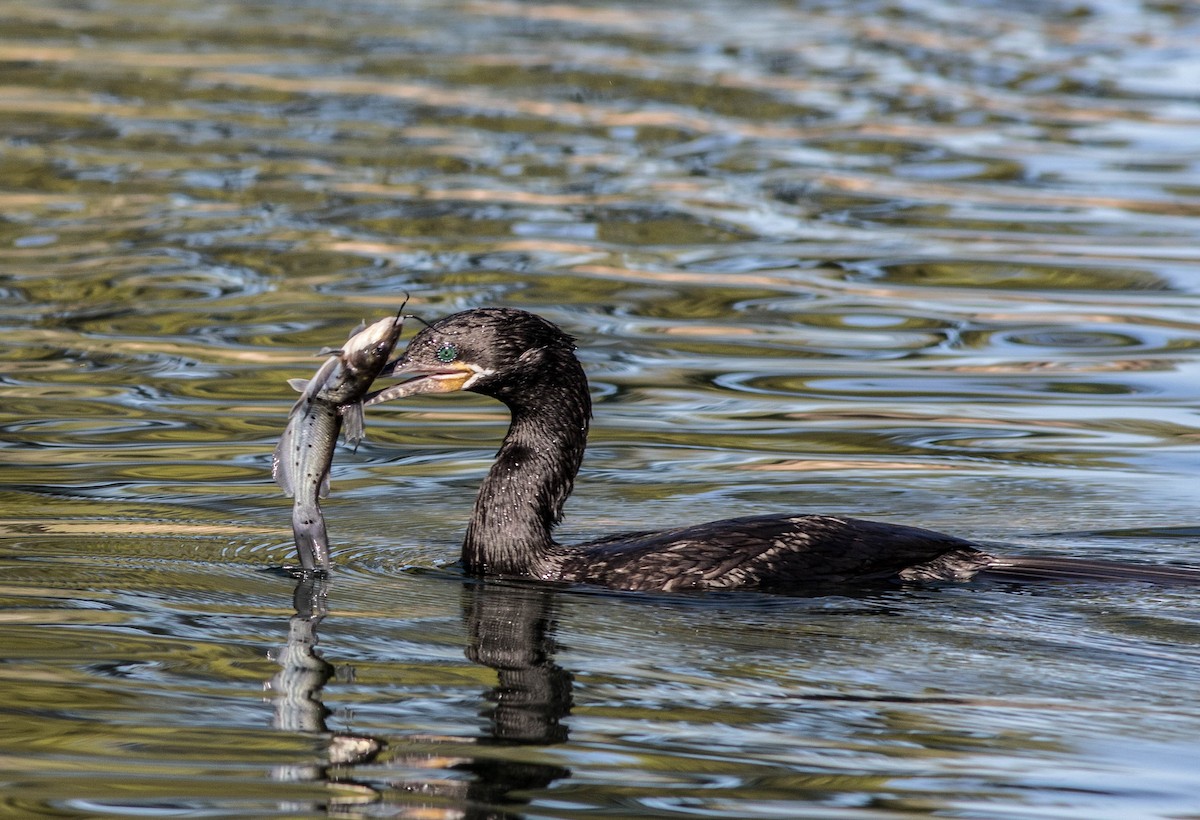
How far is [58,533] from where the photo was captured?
8.00 metres

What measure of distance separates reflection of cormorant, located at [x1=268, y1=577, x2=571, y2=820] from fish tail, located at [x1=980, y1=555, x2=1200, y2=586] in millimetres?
1611

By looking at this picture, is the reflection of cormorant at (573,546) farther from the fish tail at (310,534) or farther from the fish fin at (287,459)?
the fish tail at (310,534)

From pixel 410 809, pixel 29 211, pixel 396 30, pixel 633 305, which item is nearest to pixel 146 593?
pixel 410 809

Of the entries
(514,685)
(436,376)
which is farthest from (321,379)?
(514,685)

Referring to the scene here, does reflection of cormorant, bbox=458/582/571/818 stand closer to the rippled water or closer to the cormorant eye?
the rippled water

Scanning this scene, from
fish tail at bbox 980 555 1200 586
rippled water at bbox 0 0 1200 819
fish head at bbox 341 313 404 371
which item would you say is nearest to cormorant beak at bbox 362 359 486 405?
fish head at bbox 341 313 404 371

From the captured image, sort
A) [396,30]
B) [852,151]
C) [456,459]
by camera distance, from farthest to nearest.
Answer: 1. [396,30]
2. [852,151]
3. [456,459]

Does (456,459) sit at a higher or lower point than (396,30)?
lower

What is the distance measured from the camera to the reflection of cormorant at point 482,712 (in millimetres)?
5191

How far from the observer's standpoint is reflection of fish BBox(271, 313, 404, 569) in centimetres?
707

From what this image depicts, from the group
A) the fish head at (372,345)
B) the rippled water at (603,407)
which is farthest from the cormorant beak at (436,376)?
the rippled water at (603,407)

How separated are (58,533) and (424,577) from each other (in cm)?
150

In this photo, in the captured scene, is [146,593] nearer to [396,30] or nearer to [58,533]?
[58,533]

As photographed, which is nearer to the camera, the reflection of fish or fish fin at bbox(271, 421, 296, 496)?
the reflection of fish
